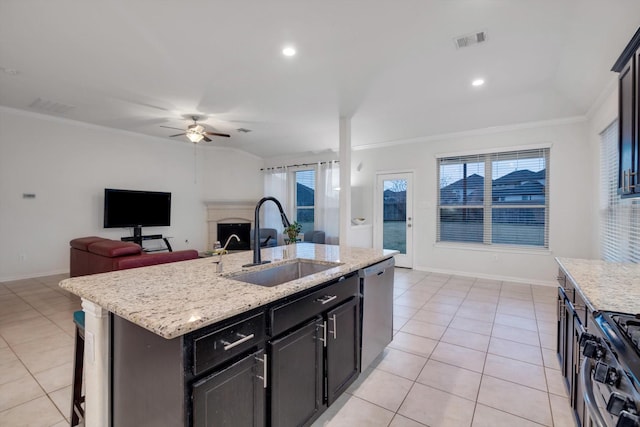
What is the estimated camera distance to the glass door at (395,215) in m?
5.96

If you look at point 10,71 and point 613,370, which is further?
point 10,71

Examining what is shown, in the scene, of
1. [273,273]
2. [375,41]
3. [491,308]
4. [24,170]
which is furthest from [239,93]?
[491,308]

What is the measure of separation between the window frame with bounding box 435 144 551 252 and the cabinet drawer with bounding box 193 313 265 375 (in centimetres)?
511

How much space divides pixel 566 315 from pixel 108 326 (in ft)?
8.47

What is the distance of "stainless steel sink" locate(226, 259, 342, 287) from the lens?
1.90 m

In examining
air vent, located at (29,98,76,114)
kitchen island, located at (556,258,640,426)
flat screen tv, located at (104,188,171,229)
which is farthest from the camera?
flat screen tv, located at (104,188,171,229)

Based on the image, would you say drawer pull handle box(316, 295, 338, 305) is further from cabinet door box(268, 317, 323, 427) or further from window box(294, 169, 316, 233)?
window box(294, 169, 316, 233)

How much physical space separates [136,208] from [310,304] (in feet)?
19.6

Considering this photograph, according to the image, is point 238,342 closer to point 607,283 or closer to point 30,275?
point 607,283

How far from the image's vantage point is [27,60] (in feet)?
10.9

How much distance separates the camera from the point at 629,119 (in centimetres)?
201

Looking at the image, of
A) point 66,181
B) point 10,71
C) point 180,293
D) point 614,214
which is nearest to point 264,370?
point 180,293

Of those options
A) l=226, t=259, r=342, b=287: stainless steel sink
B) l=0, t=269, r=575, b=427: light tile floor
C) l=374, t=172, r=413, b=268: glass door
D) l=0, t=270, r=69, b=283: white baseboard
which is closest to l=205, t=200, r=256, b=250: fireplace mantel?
l=0, t=270, r=69, b=283: white baseboard

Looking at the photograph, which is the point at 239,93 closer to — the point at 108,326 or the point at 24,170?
the point at 108,326
